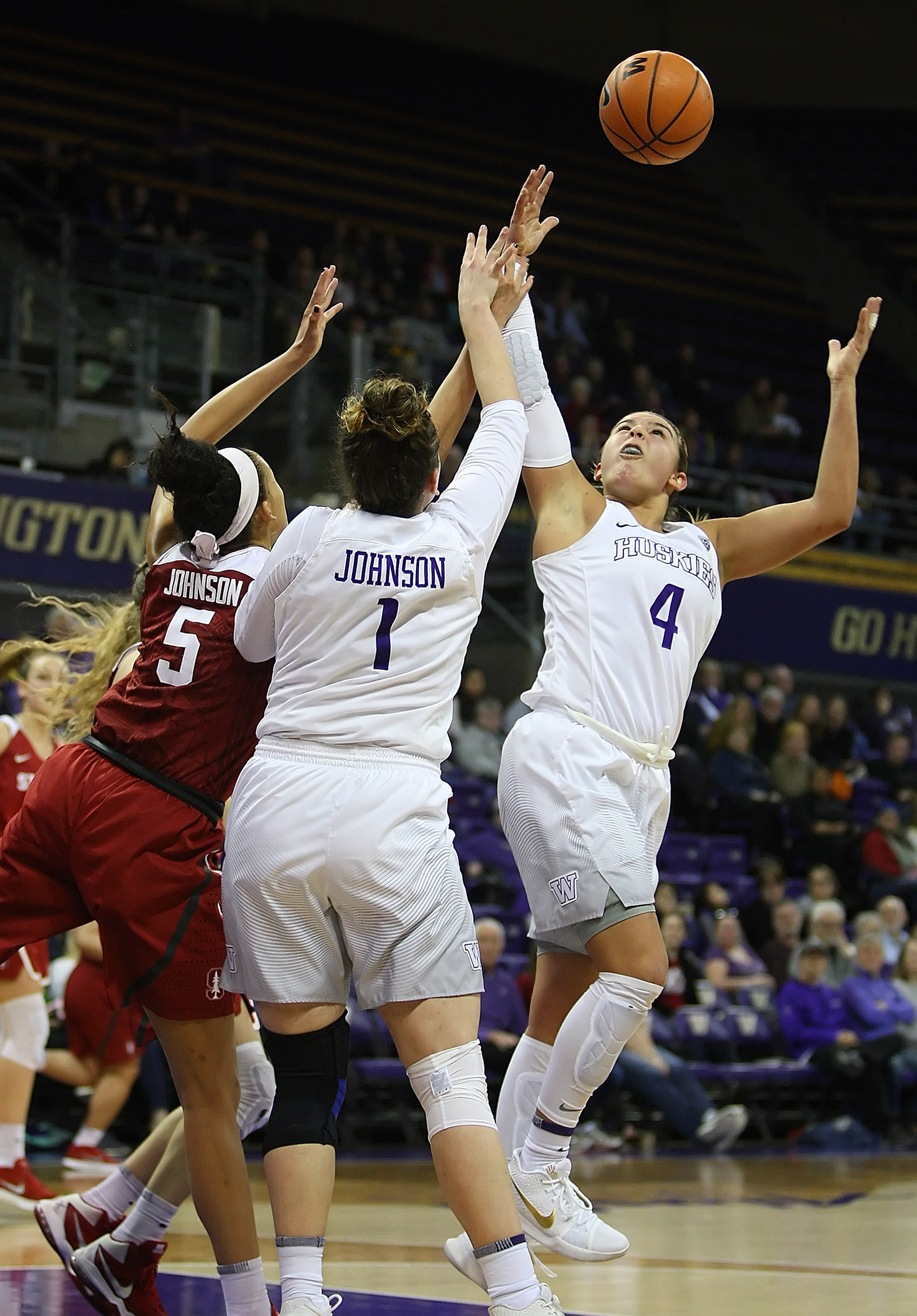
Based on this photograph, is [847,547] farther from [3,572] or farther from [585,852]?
[585,852]

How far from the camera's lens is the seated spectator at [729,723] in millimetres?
13633

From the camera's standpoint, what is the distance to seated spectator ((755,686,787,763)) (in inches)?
551

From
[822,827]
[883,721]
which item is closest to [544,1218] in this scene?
[822,827]

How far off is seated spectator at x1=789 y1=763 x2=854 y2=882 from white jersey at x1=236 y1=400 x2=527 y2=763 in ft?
33.4

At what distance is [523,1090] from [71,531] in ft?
24.7

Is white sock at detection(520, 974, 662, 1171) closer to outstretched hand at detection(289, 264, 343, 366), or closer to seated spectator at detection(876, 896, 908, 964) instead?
outstretched hand at detection(289, 264, 343, 366)

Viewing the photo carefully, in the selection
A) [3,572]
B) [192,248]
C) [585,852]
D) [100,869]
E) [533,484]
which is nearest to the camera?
[100,869]

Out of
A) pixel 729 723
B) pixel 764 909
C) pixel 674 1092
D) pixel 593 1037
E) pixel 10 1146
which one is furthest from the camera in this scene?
pixel 729 723

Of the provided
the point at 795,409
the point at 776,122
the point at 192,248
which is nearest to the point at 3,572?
the point at 192,248

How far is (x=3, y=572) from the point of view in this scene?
11.2 meters

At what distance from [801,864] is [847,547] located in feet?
13.2

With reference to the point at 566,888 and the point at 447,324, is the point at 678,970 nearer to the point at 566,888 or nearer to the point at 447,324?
the point at 566,888

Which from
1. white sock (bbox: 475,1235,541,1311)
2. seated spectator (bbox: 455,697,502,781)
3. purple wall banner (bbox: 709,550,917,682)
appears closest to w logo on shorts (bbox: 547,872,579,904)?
white sock (bbox: 475,1235,541,1311)

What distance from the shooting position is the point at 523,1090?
462 cm
